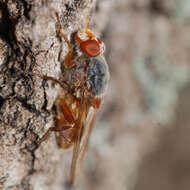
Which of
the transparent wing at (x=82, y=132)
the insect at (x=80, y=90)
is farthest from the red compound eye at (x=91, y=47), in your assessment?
the transparent wing at (x=82, y=132)

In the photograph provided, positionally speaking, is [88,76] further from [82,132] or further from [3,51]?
[3,51]

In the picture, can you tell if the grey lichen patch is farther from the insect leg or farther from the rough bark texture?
the insect leg

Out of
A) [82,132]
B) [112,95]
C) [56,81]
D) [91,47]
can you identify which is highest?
[91,47]

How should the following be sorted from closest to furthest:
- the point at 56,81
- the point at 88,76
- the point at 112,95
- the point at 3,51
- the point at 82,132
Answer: the point at 3,51 → the point at 56,81 → the point at 88,76 → the point at 82,132 → the point at 112,95

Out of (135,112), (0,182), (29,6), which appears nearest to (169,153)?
(135,112)

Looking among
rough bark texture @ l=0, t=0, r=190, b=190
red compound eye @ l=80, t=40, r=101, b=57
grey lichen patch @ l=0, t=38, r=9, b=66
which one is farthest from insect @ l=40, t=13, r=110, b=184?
grey lichen patch @ l=0, t=38, r=9, b=66

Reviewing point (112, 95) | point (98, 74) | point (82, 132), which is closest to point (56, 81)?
point (98, 74)

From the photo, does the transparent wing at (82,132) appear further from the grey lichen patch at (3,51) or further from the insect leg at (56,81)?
the grey lichen patch at (3,51)
